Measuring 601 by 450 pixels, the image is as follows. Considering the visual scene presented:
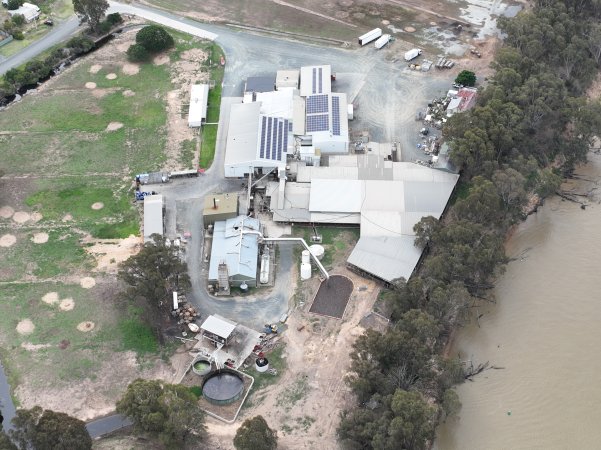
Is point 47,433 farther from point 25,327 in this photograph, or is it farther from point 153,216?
point 153,216

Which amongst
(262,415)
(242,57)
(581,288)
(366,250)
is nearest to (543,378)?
(581,288)

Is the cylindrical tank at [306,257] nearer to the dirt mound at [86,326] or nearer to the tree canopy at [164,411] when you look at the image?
the tree canopy at [164,411]

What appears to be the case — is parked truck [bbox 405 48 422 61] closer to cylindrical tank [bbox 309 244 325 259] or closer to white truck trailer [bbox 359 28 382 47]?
white truck trailer [bbox 359 28 382 47]

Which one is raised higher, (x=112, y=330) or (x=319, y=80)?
(x=319, y=80)

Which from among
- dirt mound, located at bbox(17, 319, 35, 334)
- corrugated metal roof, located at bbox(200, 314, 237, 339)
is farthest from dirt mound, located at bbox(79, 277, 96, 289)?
corrugated metal roof, located at bbox(200, 314, 237, 339)

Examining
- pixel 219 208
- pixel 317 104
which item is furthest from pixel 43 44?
pixel 219 208

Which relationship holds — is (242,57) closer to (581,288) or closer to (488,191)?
(488,191)
